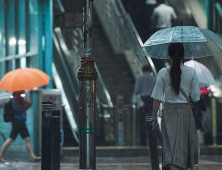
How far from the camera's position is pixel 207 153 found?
40.7 feet

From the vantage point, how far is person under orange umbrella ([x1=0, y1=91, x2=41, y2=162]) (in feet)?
36.7


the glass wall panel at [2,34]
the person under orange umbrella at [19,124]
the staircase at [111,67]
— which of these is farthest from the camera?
the staircase at [111,67]

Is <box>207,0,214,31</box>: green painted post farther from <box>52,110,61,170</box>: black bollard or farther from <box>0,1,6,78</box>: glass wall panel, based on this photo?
<box>52,110,61,170</box>: black bollard

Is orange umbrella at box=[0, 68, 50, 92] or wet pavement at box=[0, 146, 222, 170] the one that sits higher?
orange umbrella at box=[0, 68, 50, 92]

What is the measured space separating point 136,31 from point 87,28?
9402 millimetres

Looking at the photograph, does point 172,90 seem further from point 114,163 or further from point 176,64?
point 114,163

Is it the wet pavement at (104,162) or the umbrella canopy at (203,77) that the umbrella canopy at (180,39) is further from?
the wet pavement at (104,162)

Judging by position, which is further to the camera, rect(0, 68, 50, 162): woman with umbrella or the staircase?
the staircase

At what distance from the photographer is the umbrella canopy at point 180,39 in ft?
24.2

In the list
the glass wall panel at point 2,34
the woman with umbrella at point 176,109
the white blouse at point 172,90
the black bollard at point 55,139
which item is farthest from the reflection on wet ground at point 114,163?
the white blouse at point 172,90

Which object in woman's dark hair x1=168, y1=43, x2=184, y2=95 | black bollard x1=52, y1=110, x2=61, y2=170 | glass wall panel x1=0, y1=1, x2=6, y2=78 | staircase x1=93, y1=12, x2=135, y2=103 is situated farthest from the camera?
staircase x1=93, y1=12, x2=135, y2=103

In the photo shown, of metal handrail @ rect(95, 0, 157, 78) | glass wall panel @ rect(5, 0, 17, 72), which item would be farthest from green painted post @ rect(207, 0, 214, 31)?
glass wall panel @ rect(5, 0, 17, 72)

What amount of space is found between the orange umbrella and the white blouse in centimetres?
456

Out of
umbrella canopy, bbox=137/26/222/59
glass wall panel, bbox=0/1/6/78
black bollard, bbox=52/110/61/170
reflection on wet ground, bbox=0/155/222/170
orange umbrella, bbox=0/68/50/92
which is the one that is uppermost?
glass wall panel, bbox=0/1/6/78
